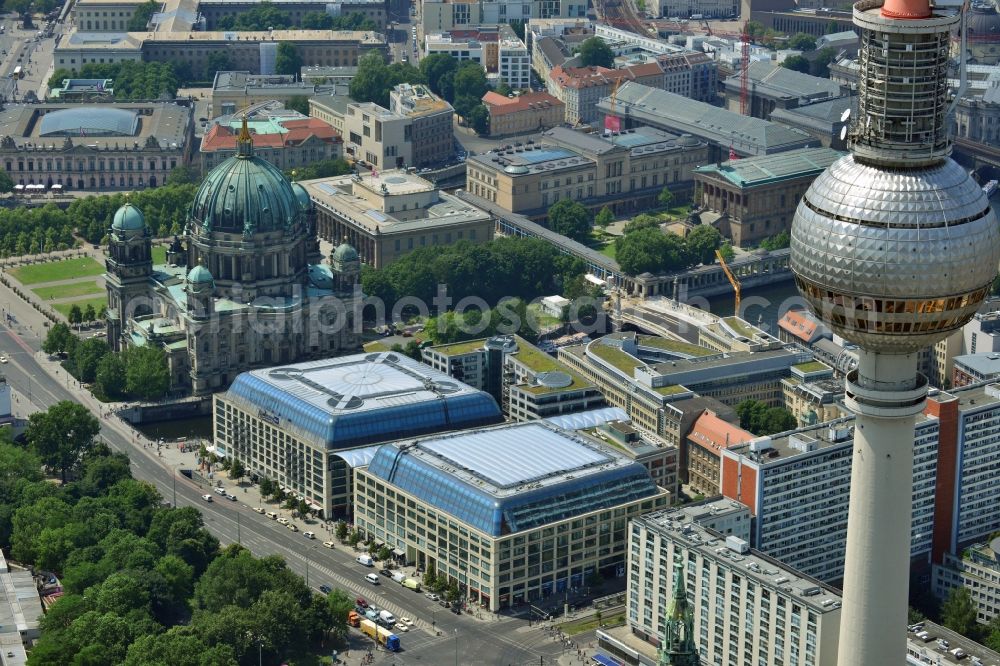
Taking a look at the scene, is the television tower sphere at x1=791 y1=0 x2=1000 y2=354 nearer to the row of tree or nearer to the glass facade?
the row of tree

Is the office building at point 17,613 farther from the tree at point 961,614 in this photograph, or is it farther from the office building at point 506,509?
the tree at point 961,614

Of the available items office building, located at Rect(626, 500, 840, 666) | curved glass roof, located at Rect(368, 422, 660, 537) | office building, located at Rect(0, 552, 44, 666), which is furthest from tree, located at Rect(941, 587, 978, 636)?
office building, located at Rect(0, 552, 44, 666)

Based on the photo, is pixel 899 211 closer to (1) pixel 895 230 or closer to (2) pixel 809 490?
(1) pixel 895 230

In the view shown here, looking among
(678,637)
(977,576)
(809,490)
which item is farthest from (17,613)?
(977,576)

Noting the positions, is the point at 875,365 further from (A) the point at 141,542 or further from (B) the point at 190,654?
(A) the point at 141,542

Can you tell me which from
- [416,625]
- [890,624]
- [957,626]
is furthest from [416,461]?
[890,624]

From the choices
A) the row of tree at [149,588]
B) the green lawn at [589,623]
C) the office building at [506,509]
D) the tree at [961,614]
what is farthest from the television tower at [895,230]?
the office building at [506,509]
